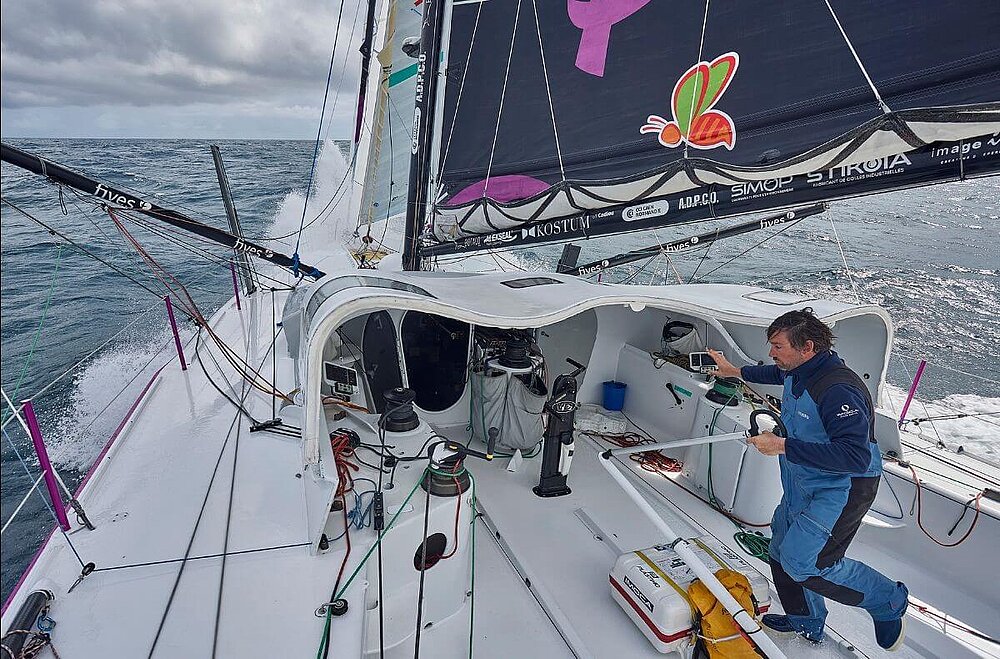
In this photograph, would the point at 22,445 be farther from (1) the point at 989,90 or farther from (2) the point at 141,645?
(1) the point at 989,90

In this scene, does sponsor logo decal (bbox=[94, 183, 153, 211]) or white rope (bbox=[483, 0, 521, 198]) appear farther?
white rope (bbox=[483, 0, 521, 198])

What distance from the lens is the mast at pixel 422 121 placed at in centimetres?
352

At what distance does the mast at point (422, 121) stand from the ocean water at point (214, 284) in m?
1.42

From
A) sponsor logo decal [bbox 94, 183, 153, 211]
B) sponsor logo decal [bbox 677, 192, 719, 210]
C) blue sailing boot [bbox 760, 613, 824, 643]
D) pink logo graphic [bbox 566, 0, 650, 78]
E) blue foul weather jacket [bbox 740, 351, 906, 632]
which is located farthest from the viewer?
sponsor logo decal [bbox 94, 183, 153, 211]

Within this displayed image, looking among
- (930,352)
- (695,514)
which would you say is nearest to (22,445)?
(695,514)

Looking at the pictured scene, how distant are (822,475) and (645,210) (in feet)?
4.89

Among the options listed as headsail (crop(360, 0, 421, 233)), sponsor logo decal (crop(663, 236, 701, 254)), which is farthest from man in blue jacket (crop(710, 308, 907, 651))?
headsail (crop(360, 0, 421, 233))

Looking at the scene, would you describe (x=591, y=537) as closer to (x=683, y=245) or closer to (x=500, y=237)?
(x=500, y=237)

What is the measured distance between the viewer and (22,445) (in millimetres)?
4590

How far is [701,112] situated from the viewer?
2.68m

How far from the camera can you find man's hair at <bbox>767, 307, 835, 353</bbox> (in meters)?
2.16

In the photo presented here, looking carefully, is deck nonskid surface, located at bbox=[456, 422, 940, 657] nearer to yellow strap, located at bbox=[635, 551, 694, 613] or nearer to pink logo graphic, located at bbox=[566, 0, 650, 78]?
yellow strap, located at bbox=[635, 551, 694, 613]

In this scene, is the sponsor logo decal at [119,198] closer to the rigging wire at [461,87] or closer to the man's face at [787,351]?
the rigging wire at [461,87]

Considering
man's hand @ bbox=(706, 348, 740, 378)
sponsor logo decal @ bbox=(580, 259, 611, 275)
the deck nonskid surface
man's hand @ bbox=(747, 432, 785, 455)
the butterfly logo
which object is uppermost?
the butterfly logo
